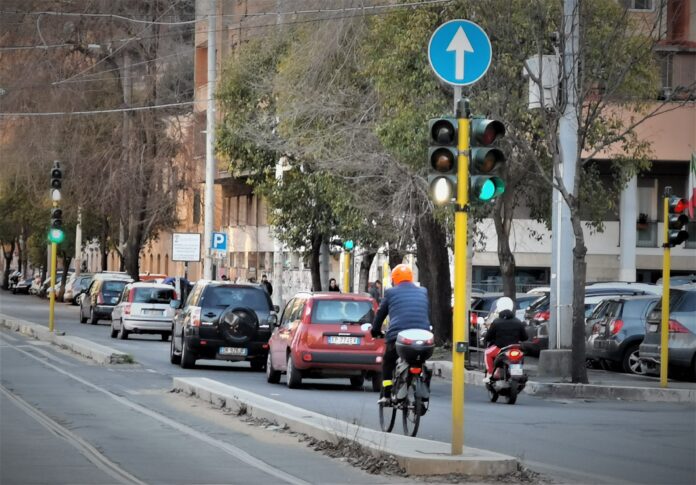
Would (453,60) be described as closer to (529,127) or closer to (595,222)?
(529,127)

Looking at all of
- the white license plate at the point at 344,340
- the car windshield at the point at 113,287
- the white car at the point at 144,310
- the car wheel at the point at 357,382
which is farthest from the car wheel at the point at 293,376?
the car windshield at the point at 113,287

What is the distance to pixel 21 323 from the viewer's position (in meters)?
47.1

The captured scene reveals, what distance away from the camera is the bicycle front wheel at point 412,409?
1588 centimetres

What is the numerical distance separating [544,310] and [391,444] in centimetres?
2352

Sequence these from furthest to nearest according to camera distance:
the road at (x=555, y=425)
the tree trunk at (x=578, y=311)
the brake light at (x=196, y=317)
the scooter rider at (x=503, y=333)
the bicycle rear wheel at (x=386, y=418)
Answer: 1. the brake light at (x=196, y=317)
2. the tree trunk at (x=578, y=311)
3. the scooter rider at (x=503, y=333)
4. the bicycle rear wheel at (x=386, y=418)
5. the road at (x=555, y=425)

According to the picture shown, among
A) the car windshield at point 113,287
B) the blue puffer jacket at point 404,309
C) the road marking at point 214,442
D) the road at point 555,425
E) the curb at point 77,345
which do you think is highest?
the car windshield at point 113,287

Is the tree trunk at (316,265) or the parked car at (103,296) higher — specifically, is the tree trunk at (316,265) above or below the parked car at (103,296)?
above

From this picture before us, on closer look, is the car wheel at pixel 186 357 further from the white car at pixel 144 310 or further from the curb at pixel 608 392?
the white car at pixel 144 310

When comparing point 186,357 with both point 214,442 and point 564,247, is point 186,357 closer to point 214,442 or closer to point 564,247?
point 564,247

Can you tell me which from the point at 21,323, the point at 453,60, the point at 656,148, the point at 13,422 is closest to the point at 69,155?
the point at 21,323

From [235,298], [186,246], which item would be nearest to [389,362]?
[235,298]

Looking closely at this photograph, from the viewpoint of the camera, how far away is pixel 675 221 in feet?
84.3

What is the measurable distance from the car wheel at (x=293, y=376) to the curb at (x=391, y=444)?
15.7 feet

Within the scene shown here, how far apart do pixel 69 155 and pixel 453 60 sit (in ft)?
153
